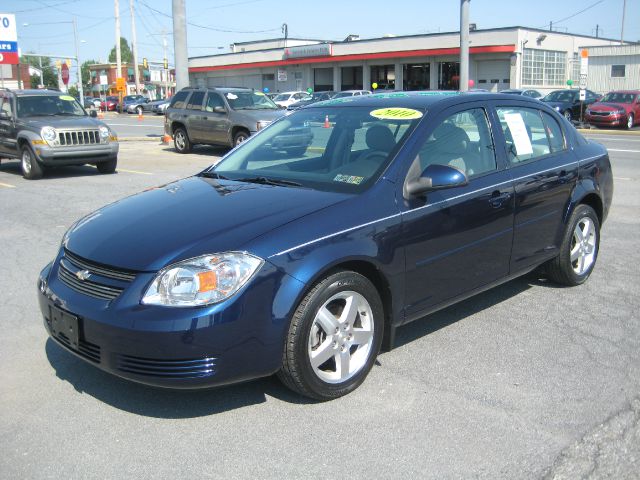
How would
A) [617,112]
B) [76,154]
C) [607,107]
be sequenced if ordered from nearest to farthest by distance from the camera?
[76,154] → [617,112] → [607,107]

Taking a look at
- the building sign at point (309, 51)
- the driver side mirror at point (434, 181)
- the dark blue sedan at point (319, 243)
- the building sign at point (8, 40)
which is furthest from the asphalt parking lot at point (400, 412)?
the building sign at point (309, 51)

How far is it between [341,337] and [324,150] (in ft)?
5.04

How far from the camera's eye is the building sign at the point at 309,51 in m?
54.4

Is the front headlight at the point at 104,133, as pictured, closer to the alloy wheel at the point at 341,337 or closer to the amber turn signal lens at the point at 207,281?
the alloy wheel at the point at 341,337

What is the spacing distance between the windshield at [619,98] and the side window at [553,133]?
84.1ft

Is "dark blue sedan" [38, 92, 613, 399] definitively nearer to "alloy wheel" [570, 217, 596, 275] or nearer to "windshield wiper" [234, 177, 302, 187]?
"windshield wiper" [234, 177, 302, 187]

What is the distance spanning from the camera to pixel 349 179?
4.14m

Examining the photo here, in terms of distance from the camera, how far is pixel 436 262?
4195mm

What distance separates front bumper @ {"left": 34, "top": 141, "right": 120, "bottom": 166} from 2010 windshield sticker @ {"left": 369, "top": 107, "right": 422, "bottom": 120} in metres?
10.1

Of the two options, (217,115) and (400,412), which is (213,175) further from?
(217,115)

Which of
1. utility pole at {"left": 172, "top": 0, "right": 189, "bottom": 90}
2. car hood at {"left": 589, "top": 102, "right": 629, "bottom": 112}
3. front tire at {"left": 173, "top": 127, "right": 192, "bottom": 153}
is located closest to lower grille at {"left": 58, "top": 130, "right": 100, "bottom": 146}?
front tire at {"left": 173, "top": 127, "right": 192, "bottom": 153}

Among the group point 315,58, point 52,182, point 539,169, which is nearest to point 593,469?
point 539,169

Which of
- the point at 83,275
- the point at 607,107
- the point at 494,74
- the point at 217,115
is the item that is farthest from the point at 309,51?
the point at 83,275

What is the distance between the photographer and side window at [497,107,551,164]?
496cm
